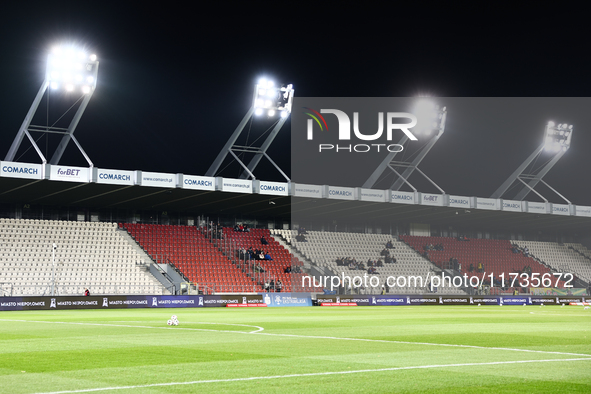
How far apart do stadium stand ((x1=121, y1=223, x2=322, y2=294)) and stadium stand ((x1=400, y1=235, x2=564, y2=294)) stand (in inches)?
622

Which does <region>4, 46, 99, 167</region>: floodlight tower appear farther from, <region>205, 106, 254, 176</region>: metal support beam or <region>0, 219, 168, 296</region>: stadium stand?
<region>205, 106, 254, 176</region>: metal support beam

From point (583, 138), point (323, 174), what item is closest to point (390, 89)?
point (323, 174)

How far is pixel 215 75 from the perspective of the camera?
2124 inches

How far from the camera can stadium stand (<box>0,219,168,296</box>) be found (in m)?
43.0

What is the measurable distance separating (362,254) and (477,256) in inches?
526

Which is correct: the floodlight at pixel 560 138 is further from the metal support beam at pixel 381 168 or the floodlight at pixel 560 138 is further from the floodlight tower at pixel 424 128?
the metal support beam at pixel 381 168

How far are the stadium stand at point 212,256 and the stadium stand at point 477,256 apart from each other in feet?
51.9

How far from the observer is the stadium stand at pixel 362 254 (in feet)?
184

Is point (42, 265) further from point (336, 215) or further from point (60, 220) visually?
point (336, 215)

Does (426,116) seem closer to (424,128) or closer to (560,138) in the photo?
(424,128)

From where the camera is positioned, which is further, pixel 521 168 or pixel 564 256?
pixel 564 256

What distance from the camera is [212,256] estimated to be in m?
52.4

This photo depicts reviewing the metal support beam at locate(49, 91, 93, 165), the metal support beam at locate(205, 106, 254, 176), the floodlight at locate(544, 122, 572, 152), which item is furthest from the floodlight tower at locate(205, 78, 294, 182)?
the floodlight at locate(544, 122, 572, 152)

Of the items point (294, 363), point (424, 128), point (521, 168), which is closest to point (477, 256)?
point (521, 168)
